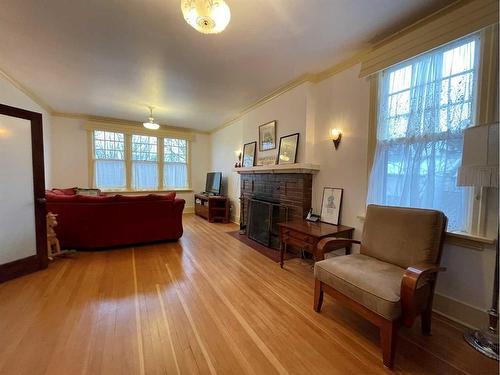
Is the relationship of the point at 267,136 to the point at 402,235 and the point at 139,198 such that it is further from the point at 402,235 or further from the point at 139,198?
the point at 402,235

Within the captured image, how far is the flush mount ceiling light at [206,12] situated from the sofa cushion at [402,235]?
204 centimetres

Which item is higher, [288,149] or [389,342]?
[288,149]

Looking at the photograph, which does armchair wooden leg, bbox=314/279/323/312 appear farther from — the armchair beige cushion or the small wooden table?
the small wooden table

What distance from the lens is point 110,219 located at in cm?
335

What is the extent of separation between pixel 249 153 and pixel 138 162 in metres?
3.51

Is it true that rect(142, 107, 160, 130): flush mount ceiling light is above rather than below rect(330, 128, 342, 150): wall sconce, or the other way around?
above

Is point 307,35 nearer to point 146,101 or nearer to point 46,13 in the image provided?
point 46,13

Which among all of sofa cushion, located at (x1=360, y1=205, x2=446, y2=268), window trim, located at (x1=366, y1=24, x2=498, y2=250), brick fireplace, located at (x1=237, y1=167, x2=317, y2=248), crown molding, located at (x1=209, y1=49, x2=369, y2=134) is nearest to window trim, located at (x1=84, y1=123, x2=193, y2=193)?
brick fireplace, located at (x1=237, y1=167, x2=317, y2=248)

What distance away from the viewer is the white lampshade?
4.58 ft

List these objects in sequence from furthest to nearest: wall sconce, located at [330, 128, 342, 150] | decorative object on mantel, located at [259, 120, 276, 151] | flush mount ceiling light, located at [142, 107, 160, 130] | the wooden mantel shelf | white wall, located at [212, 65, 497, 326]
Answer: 1. flush mount ceiling light, located at [142, 107, 160, 130]
2. decorative object on mantel, located at [259, 120, 276, 151]
3. the wooden mantel shelf
4. wall sconce, located at [330, 128, 342, 150]
5. white wall, located at [212, 65, 497, 326]

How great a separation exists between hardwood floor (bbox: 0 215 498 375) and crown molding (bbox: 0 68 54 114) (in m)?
2.87

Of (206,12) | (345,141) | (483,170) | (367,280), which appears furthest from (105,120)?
(483,170)

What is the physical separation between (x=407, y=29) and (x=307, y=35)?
0.92m

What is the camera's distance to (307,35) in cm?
222
